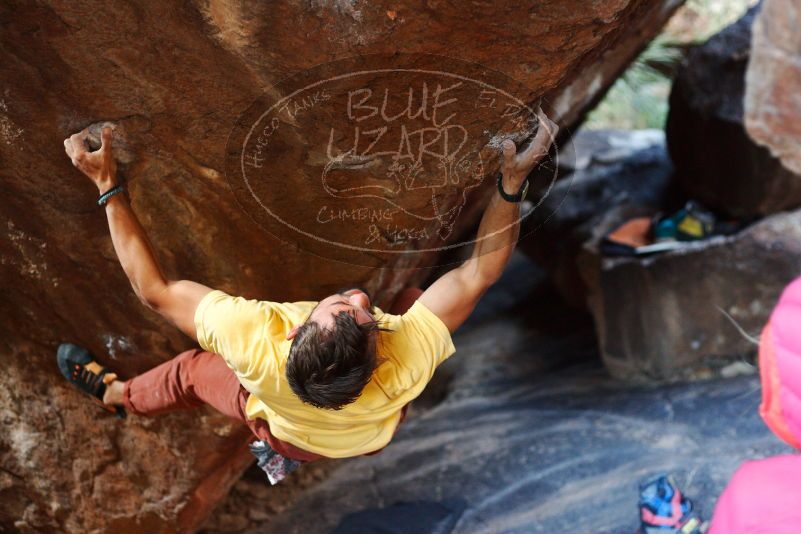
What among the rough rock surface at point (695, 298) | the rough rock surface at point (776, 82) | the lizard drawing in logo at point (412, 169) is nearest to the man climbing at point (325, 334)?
the lizard drawing in logo at point (412, 169)

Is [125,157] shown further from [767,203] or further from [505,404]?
[767,203]

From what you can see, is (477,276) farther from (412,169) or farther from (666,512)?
(666,512)

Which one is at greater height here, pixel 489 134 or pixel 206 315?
pixel 489 134

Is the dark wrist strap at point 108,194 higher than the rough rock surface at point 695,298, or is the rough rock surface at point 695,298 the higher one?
the dark wrist strap at point 108,194

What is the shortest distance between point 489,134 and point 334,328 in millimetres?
632

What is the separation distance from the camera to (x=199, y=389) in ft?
7.82

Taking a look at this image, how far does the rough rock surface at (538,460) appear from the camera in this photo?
3156mm

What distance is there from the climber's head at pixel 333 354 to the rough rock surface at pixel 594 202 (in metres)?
2.42

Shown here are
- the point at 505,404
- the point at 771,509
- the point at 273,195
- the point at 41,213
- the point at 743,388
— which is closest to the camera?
the point at 771,509

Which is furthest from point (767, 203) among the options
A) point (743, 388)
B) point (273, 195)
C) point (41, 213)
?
point (41, 213)

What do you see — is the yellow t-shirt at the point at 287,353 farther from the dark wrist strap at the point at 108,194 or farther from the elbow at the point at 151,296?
the dark wrist strap at the point at 108,194

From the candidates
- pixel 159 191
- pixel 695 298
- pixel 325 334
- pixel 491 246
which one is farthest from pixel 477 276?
pixel 695 298

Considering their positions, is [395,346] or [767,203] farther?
[767,203]

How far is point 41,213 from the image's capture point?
2.35 metres
